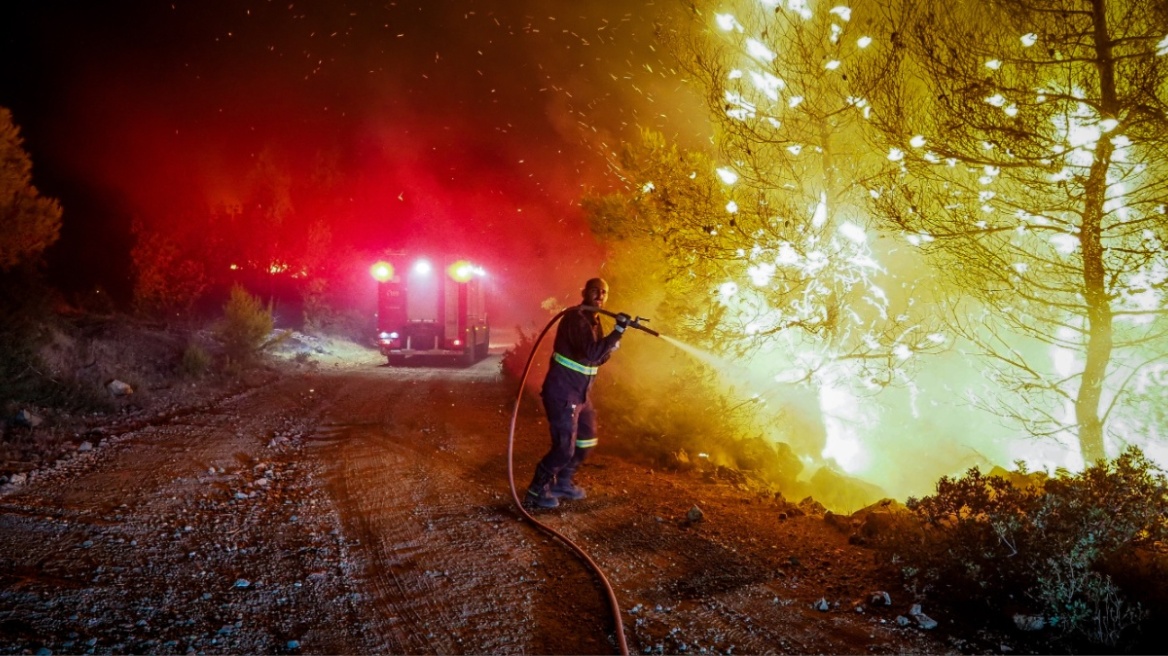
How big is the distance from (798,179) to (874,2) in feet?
6.64

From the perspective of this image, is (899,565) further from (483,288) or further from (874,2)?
(483,288)

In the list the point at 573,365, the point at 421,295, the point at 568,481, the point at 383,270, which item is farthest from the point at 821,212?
the point at 383,270

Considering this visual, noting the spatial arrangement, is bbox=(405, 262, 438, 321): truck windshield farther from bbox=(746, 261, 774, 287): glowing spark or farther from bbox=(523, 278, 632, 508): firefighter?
bbox=(523, 278, 632, 508): firefighter

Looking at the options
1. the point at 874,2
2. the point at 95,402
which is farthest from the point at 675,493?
the point at 95,402

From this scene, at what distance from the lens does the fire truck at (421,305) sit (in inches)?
694

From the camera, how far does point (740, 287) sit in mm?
8180

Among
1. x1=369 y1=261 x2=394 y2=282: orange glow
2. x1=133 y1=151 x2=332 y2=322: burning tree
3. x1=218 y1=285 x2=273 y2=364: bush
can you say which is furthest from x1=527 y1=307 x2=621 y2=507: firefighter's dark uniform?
x1=133 y1=151 x2=332 y2=322: burning tree

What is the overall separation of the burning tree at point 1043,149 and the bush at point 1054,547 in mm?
2191

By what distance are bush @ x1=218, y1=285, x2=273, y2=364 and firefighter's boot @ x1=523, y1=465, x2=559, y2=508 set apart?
11.0 m

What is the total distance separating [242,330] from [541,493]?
11.8 metres

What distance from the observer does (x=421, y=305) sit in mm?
17719

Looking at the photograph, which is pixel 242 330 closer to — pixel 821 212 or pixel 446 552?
pixel 446 552

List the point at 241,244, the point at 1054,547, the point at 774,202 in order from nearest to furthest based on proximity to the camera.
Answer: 1. the point at 1054,547
2. the point at 774,202
3. the point at 241,244

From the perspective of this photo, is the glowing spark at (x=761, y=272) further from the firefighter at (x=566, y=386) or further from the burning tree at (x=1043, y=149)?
the firefighter at (x=566, y=386)
